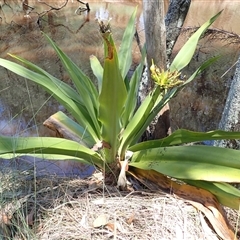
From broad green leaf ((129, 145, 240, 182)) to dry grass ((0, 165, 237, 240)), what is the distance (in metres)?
0.10

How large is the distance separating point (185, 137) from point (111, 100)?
11.6 inches

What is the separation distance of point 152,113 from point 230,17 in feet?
16.1

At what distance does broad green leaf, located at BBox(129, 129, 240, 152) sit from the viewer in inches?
47.3

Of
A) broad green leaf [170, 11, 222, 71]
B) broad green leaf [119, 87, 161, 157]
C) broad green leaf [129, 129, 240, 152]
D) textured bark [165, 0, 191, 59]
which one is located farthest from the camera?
textured bark [165, 0, 191, 59]

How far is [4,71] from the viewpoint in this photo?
13.6 feet

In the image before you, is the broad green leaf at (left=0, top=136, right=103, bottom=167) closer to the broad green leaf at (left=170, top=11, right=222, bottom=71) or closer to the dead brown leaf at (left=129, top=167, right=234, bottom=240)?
the dead brown leaf at (left=129, top=167, right=234, bottom=240)

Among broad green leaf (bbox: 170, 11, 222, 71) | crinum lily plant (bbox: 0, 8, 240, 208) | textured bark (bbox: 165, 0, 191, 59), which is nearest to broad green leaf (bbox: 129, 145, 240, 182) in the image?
crinum lily plant (bbox: 0, 8, 240, 208)

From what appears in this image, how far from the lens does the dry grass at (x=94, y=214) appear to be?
3.65ft

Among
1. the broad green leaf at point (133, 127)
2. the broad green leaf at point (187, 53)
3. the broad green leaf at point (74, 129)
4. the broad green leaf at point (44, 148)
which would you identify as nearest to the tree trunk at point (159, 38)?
the broad green leaf at point (187, 53)

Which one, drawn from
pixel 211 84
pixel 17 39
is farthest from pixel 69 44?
pixel 211 84

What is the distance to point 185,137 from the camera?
1.29 m

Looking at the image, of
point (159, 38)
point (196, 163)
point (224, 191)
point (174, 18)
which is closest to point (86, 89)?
point (159, 38)

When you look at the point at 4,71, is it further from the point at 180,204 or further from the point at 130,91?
the point at 180,204

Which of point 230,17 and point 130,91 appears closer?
point 130,91
